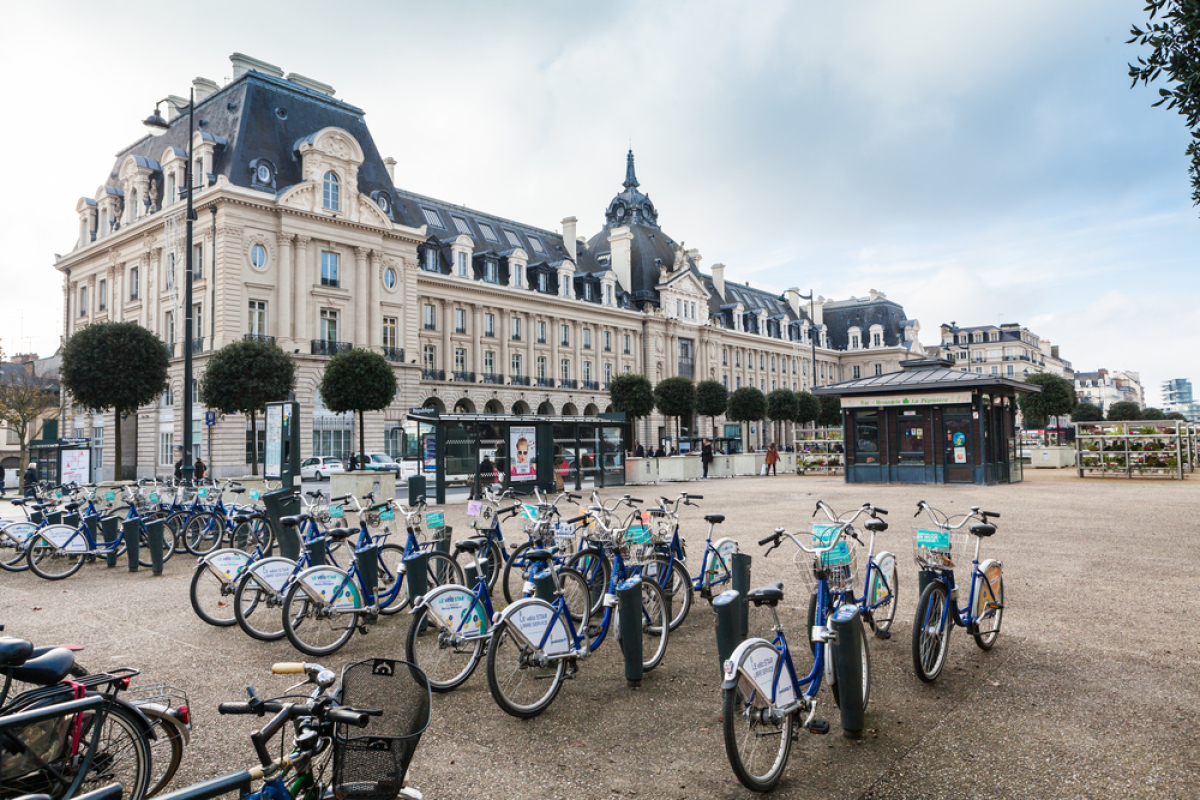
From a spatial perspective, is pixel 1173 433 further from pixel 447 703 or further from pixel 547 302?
pixel 547 302

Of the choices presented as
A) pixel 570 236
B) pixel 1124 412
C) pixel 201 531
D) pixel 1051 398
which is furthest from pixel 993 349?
pixel 201 531

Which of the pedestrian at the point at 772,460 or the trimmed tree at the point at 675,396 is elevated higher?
the trimmed tree at the point at 675,396

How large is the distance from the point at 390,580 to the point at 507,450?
47.7 feet

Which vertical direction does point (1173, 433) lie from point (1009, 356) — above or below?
below

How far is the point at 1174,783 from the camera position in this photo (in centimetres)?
400

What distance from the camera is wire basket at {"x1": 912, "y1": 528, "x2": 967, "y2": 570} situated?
Result: 5551mm

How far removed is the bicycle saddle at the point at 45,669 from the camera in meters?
3.38

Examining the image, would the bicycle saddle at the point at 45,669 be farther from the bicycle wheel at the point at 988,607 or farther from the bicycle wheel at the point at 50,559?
the bicycle wheel at the point at 50,559

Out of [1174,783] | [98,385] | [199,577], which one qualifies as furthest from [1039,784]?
[98,385]

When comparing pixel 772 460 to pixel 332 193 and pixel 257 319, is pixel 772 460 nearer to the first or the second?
pixel 257 319

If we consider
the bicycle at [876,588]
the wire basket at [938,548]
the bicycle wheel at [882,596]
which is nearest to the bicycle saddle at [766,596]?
the bicycle at [876,588]

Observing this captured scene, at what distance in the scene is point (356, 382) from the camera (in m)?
32.8

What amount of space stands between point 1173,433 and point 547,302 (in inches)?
1608

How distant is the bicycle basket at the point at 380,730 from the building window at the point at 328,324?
4124 centimetres
